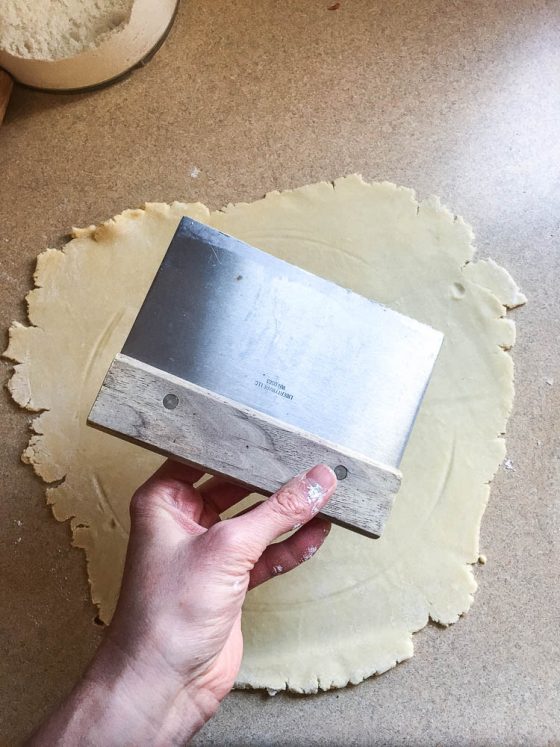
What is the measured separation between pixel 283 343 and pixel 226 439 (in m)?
0.19

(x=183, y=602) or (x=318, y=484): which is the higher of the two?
(x=318, y=484)

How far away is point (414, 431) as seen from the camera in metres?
1.31

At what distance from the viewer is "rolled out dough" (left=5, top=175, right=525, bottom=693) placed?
1262mm

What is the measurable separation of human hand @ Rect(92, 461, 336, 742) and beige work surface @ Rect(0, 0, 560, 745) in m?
0.36

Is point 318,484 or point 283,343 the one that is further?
point 283,343

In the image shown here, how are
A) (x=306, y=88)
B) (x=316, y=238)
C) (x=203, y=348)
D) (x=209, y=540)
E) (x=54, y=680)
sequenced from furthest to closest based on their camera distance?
(x=306, y=88) < (x=316, y=238) < (x=54, y=680) < (x=203, y=348) < (x=209, y=540)

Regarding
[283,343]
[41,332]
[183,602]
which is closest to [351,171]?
[283,343]

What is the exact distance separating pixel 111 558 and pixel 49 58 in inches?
43.3

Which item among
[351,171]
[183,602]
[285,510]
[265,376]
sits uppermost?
[351,171]

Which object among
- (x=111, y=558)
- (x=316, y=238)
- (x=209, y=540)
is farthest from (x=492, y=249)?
(x=111, y=558)

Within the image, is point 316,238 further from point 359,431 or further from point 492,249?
point 359,431

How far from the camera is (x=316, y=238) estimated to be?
139 cm

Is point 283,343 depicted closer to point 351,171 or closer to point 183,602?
point 183,602

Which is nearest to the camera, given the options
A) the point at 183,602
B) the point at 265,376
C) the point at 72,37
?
the point at 183,602
